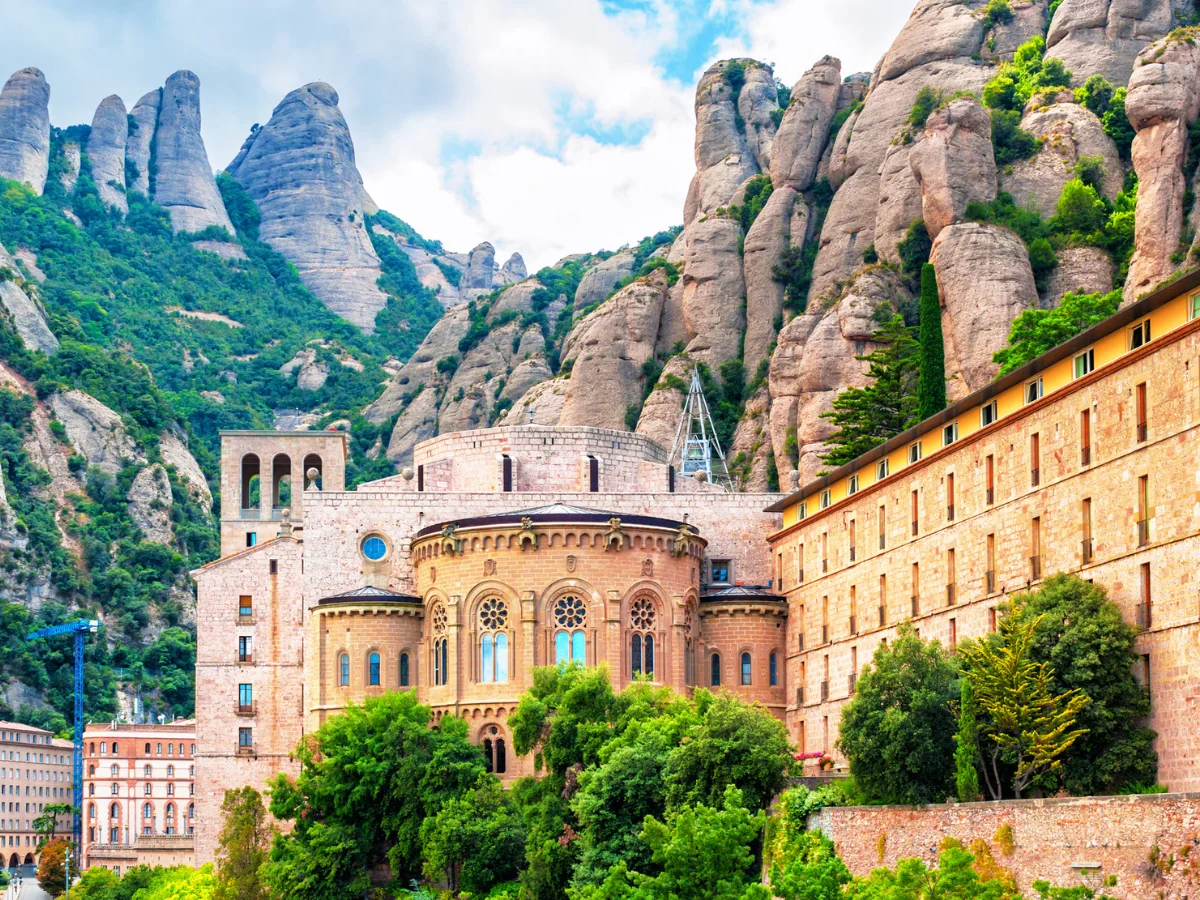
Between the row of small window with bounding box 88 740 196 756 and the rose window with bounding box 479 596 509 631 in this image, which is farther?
the row of small window with bounding box 88 740 196 756

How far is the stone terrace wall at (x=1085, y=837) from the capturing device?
1342 inches

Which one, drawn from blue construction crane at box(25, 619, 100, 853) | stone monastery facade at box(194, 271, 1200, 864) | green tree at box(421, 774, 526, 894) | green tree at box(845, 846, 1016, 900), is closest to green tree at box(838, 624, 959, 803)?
stone monastery facade at box(194, 271, 1200, 864)

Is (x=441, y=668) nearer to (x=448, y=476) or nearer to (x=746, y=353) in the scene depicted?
(x=448, y=476)

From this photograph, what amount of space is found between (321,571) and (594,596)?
1285 centimetres

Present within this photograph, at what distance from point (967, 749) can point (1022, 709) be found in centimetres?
171

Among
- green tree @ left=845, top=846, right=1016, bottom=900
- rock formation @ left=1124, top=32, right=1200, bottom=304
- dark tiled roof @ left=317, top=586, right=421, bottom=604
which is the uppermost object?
rock formation @ left=1124, top=32, right=1200, bottom=304

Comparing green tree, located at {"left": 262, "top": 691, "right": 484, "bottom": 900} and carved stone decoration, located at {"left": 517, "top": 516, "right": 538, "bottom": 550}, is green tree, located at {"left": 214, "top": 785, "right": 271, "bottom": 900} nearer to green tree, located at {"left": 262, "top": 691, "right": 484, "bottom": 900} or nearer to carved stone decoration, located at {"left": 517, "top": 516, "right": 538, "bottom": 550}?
green tree, located at {"left": 262, "top": 691, "right": 484, "bottom": 900}

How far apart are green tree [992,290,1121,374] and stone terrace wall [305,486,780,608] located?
16.3 meters

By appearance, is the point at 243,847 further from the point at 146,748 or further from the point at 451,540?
the point at 146,748

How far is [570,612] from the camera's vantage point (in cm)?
6762

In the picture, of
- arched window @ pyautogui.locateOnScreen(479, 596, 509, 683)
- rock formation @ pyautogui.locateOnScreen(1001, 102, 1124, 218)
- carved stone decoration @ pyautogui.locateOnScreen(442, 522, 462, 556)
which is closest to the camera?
arched window @ pyautogui.locateOnScreen(479, 596, 509, 683)

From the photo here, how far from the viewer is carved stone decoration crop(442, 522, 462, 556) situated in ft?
224

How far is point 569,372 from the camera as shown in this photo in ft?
448

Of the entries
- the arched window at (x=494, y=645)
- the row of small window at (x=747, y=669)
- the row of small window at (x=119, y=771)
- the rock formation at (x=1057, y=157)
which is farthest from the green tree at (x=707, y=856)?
the row of small window at (x=119, y=771)
